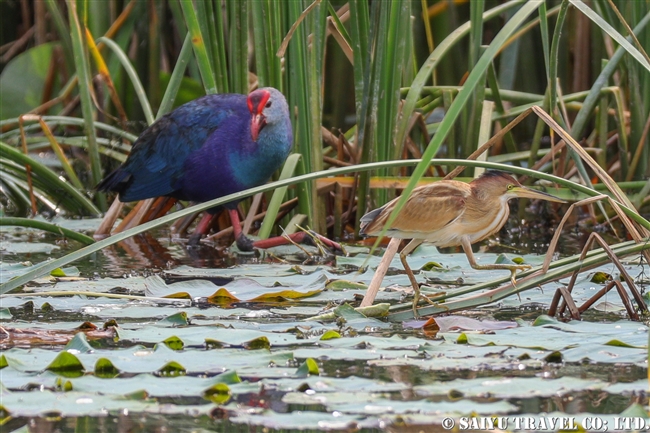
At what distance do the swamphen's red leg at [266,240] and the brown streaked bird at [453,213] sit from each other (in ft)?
4.55

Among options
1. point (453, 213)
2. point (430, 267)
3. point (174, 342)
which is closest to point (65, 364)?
point (174, 342)

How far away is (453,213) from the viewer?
11.2ft

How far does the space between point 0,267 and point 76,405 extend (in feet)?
7.33

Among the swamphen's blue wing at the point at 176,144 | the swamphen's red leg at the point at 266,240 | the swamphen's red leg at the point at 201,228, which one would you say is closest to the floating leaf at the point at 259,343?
the swamphen's red leg at the point at 266,240

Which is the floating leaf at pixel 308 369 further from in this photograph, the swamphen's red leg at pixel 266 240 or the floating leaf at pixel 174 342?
the swamphen's red leg at pixel 266 240

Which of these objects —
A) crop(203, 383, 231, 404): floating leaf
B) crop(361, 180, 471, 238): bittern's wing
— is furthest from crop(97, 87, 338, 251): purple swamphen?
crop(203, 383, 231, 404): floating leaf

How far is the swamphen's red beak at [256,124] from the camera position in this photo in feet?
16.7

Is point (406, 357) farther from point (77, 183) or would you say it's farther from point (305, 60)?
point (77, 183)

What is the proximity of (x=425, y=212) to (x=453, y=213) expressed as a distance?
11 centimetres

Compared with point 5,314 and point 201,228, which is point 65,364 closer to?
point 5,314

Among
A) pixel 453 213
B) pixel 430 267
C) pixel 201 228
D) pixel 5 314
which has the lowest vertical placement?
A: pixel 201 228

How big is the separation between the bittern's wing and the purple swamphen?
1.59 meters

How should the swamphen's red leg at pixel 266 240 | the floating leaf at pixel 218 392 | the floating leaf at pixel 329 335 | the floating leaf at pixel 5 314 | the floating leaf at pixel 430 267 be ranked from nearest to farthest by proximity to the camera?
the floating leaf at pixel 218 392, the floating leaf at pixel 329 335, the floating leaf at pixel 5 314, the floating leaf at pixel 430 267, the swamphen's red leg at pixel 266 240

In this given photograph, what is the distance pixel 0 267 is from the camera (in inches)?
170
